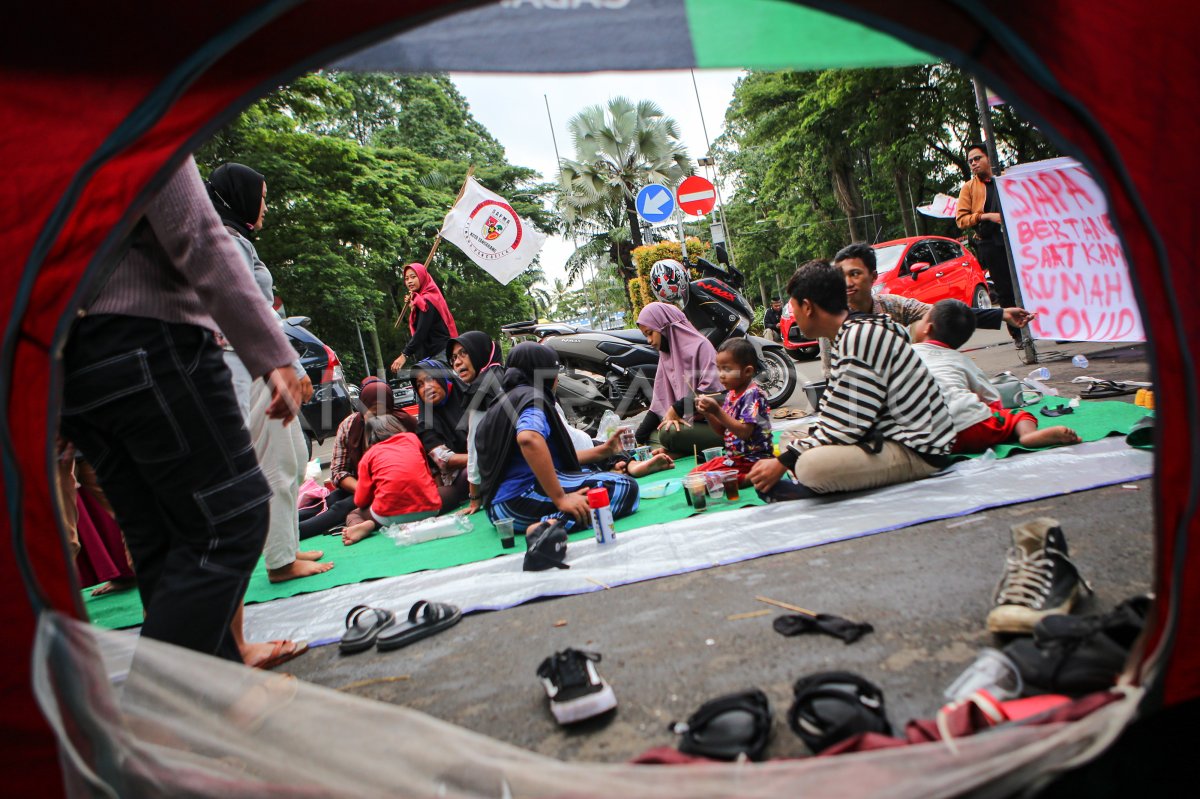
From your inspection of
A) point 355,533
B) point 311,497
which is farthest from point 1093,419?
point 311,497

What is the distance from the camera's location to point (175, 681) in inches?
58.7

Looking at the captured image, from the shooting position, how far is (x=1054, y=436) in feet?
11.7

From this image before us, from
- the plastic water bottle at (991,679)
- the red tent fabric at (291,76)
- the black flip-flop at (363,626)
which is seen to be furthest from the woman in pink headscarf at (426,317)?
the plastic water bottle at (991,679)

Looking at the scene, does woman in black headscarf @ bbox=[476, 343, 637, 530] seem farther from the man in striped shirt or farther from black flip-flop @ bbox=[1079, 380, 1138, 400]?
black flip-flop @ bbox=[1079, 380, 1138, 400]

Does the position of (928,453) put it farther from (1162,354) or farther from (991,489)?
(1162,354)

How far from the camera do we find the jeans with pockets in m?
1.70

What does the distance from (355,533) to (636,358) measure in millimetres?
3374

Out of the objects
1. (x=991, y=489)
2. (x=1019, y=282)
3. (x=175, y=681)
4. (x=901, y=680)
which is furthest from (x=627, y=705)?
(x=1019, y=282)

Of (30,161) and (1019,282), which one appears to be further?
(1019,282)

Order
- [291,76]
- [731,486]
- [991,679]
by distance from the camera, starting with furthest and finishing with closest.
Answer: [731,486] < [991,679] < [291,76]

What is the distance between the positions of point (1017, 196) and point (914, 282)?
216 inches

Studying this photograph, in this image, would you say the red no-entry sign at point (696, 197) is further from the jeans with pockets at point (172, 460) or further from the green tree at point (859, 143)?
the jeans with pockets at point (172, 460)

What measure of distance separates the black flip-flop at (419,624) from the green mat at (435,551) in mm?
816

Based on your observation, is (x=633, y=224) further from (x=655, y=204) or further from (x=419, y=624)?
(x=419, y=624)
